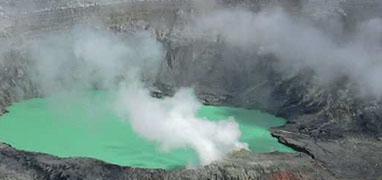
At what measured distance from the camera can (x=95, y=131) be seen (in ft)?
148

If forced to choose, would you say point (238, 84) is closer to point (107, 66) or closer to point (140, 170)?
point (107, 66)

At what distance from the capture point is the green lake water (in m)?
40.8

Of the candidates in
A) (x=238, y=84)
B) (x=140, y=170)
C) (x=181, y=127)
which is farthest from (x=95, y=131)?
(x=238, y=84)

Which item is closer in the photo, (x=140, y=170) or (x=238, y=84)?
(x=140, y=170)

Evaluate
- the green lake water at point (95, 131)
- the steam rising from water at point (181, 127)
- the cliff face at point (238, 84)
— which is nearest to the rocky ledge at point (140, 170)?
the cliff face at point (238, 84)

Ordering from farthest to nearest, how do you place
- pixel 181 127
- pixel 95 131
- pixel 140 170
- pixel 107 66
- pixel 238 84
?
pixel 107 66 < pixel 238 84 < pixel 95 131 < pixel 181 127 < pixel 140 170

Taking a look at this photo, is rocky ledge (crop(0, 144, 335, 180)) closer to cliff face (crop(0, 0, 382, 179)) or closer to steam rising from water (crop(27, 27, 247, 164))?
cliff face (crop(0, 0, 382, 179))

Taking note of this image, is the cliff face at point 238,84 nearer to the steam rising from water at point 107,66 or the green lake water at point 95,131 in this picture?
the steam rising from water at point 107,66

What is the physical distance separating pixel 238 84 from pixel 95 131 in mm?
14823

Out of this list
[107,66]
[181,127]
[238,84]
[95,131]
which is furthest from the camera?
[107,66]

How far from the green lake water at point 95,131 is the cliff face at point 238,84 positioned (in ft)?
5.00

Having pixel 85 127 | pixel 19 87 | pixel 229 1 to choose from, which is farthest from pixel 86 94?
pixel 229 1

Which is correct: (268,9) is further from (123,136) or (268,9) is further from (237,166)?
(237,166)

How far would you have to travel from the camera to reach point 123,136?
4412 cm
